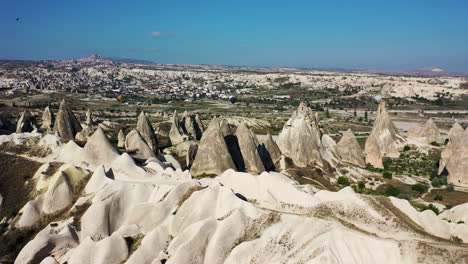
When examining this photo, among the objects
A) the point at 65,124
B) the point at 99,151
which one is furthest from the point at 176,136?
the point at 99,151

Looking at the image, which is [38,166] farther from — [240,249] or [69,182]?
[240,249]

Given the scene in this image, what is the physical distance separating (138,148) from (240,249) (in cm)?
2087

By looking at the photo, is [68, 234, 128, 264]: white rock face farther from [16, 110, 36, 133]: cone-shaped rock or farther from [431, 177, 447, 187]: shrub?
[16, 110, 36, 133]: cone-shaped rock

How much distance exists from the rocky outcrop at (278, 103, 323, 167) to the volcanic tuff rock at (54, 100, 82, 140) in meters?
25.3

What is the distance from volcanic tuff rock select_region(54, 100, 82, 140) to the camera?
39438mm

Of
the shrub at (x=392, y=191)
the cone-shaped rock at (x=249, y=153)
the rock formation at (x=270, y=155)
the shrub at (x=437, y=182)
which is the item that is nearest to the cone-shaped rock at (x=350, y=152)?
the shrub at (x=437, y=182)

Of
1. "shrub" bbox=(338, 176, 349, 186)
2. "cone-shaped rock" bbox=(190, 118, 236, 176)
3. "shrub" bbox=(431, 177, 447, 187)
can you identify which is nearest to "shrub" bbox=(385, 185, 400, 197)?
"shrub" bbox=(338, 176, 349, 186)

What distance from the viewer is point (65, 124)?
132ft

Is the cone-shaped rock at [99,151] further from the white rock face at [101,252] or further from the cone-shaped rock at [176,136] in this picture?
the cone-shaped rock at [176,136]

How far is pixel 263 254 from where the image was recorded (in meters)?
14.0

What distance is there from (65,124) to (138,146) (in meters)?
13.5

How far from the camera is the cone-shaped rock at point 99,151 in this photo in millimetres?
24750

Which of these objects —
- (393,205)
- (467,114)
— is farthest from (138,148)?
(467,114)

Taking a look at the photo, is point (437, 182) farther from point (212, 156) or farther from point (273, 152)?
point (212, 156)
